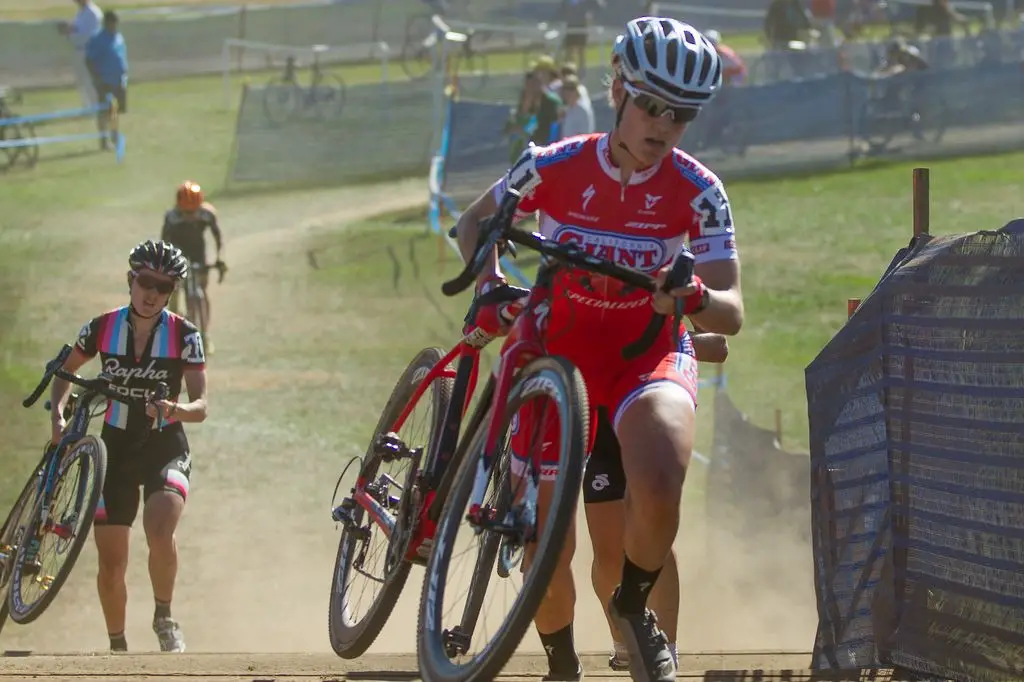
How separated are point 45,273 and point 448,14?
15.0 m

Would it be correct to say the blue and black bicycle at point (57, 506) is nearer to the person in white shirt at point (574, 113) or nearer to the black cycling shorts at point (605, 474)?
the black cycling shorts at point (605, 474)

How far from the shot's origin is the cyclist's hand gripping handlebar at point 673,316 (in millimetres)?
4855

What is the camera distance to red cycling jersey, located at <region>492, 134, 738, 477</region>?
5.53 metres

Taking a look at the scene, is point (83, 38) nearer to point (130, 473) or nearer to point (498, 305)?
point (130, 473)

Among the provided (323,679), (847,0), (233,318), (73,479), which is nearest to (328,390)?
(233,318)

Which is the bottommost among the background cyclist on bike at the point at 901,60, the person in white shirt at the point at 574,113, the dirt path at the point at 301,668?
the dirt path at the point at 301,668

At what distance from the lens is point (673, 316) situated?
5469 mm

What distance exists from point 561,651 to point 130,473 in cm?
416

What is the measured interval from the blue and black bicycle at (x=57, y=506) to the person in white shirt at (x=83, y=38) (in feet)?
74.2

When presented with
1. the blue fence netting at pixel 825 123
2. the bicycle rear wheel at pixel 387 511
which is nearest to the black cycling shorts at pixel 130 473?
the bicycle rear wheel at pixel 387 511

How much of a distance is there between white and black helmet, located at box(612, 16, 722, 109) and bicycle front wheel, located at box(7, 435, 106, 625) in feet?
14.5

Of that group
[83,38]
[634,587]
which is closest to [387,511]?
[634,587]

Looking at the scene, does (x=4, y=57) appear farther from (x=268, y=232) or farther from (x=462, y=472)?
(x=462, y=472)

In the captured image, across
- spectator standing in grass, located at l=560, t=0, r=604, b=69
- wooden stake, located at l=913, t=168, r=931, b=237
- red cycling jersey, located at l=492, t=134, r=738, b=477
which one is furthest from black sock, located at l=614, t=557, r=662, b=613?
spectator standing in grass, located at l=560, t=0, r=604, b=69
